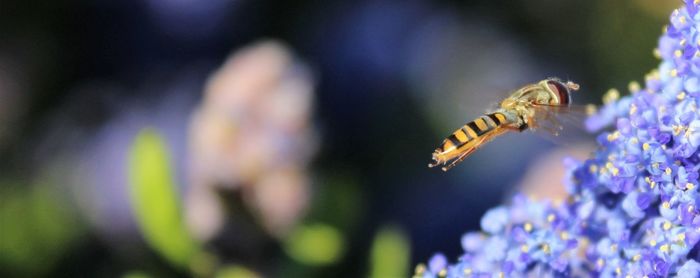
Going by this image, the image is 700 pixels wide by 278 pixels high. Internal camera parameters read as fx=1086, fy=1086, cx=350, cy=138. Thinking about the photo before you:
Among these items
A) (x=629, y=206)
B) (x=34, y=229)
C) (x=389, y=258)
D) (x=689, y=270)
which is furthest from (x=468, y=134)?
(x=34, y=229)

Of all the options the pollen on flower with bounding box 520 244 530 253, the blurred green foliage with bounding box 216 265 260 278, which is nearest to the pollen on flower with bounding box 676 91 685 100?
the pollen on flower with bounding box 520 244 530 253

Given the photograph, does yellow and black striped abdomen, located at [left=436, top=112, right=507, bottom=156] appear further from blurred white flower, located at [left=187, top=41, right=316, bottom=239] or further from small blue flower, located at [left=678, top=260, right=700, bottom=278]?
blurred white flower, located at [left=187, top=41, right=316, bottom=239]

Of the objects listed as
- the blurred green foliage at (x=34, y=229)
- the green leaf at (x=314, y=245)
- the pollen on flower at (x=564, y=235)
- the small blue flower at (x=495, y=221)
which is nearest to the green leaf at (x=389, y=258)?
the green leaf at (x=314, y=245)

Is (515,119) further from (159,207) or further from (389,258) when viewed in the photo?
(159,207)

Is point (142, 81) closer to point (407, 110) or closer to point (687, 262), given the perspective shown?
point (407, 110)

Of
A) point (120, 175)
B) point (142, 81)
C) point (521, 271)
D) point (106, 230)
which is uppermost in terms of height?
point (142, 81)

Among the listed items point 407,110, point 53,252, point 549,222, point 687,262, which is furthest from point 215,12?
point 687,262
